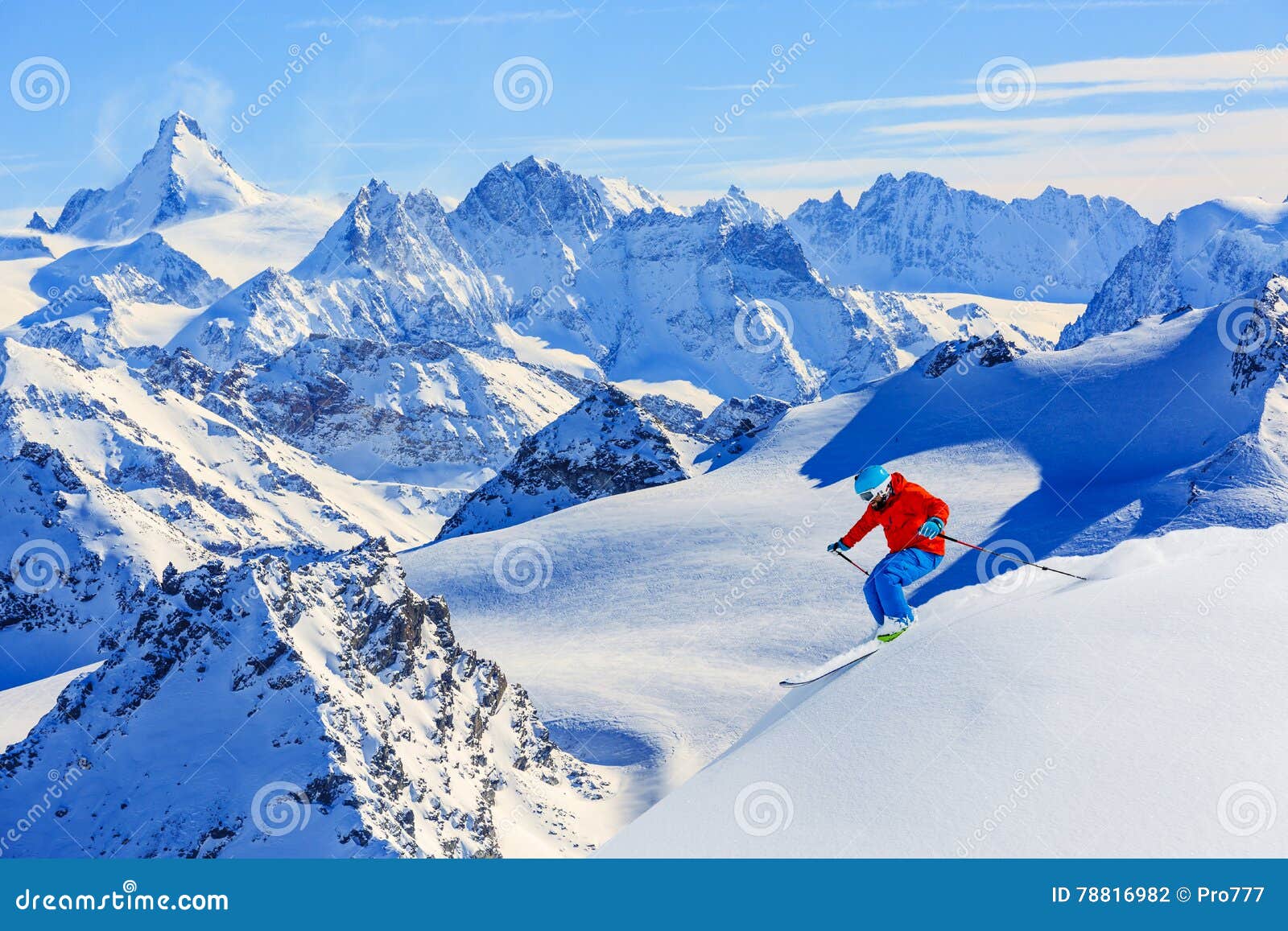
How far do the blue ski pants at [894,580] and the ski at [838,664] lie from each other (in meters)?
0.41

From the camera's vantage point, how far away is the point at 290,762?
29.9 meters

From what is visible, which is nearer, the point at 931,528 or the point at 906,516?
the point at 931,528

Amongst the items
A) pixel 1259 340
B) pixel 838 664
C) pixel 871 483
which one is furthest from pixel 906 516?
pixel 1259 340

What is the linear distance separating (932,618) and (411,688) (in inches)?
1094

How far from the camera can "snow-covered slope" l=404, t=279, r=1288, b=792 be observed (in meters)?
47.5

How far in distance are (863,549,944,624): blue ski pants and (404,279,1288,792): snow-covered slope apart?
24975 mm

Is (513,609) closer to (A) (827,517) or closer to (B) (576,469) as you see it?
(A) (827,517)

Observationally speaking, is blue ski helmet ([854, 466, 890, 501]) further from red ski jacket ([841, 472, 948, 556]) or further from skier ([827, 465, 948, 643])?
red ski jacket ([841, 472, 948, 556])

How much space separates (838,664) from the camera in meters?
12.0

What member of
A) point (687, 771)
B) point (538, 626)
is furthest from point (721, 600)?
point (687, 771)

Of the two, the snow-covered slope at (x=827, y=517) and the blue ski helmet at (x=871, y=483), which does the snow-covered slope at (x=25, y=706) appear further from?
the blue ski helmet at (x=871, y=483)

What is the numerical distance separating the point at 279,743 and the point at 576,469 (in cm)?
7216

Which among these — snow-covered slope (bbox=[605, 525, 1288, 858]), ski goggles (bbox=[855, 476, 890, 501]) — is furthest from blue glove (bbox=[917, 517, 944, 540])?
snow-covered slope (bbox=[605, 525, 1288, 858])
